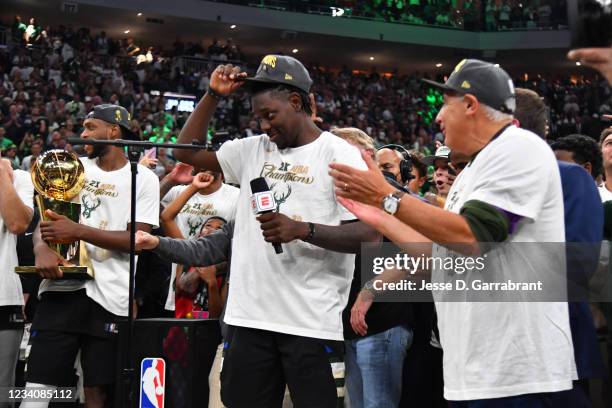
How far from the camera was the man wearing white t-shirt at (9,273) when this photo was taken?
445 cm

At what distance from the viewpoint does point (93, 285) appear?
4410mm

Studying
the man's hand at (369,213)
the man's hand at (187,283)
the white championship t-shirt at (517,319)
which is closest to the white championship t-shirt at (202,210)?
the man's hand at (187,283)

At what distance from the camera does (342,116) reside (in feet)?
73.9

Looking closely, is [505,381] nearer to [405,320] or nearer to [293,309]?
[293,309]

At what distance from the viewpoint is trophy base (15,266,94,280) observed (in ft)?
14.0

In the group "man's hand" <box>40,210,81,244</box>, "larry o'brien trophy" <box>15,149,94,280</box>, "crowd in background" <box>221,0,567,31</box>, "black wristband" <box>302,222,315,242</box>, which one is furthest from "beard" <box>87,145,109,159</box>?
"crowd in background" <box>221,0,567,31</box>

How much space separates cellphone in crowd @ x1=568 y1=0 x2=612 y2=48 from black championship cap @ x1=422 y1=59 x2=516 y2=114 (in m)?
0.36

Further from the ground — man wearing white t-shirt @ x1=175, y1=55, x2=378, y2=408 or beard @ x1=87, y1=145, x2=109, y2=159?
beard @ x1=87, y1=145, x2=109, y2=159

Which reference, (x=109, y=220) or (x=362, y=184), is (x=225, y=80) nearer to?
(x=362, y=184)

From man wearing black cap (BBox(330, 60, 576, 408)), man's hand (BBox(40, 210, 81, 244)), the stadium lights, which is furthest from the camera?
the stadium lights

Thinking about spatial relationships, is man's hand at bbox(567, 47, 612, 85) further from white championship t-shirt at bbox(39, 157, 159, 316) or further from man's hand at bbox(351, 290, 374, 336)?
white championship t-shirt at bbox(39, 157, 159, 316)

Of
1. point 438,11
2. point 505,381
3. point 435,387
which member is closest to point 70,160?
point 435,387

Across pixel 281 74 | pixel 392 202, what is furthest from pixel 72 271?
pixel 392 202

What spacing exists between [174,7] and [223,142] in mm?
20137
